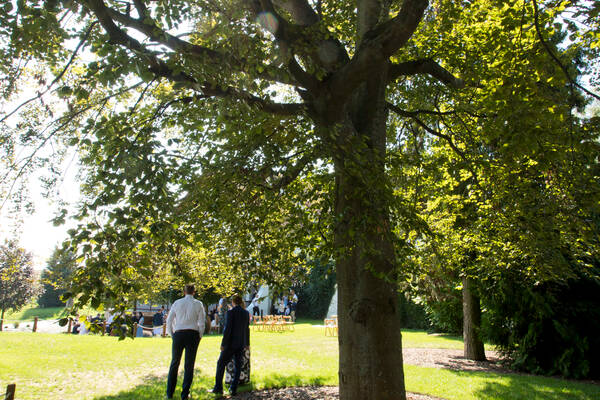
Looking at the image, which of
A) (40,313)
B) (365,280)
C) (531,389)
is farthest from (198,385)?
(40,313)

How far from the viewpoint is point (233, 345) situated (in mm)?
7609

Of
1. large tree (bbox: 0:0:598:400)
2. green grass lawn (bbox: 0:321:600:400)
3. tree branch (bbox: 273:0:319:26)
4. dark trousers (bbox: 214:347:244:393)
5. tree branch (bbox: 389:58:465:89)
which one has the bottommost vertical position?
green grass lawn (bbox: 0:321:600:400)

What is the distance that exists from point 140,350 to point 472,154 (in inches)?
455

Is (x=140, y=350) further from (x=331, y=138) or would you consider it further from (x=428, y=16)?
(x=428, y=16)

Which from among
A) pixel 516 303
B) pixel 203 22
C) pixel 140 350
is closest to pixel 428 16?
pixel 203 22

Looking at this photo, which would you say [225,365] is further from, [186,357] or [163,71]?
[163,71]

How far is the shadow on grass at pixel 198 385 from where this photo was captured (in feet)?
24.0

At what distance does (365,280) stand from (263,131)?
2.41 m

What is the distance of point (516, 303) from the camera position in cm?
1184

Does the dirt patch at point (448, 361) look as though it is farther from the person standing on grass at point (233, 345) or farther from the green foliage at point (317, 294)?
the green foliage at point (317, 294)

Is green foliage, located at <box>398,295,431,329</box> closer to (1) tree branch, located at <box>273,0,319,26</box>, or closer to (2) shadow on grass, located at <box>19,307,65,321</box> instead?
(1) tree branch, located at <box>273,0,319,26</box>

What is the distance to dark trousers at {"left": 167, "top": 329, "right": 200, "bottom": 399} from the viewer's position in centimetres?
691

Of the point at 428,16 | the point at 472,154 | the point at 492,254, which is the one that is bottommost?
the point at 492,254

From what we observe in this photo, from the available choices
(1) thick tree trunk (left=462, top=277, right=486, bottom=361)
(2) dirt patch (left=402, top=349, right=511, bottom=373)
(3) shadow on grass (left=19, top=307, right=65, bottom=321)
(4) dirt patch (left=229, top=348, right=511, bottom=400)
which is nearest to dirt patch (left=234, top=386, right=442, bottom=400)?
(4) dirt patch (left=229, top=348, right=511, bottom=400)
